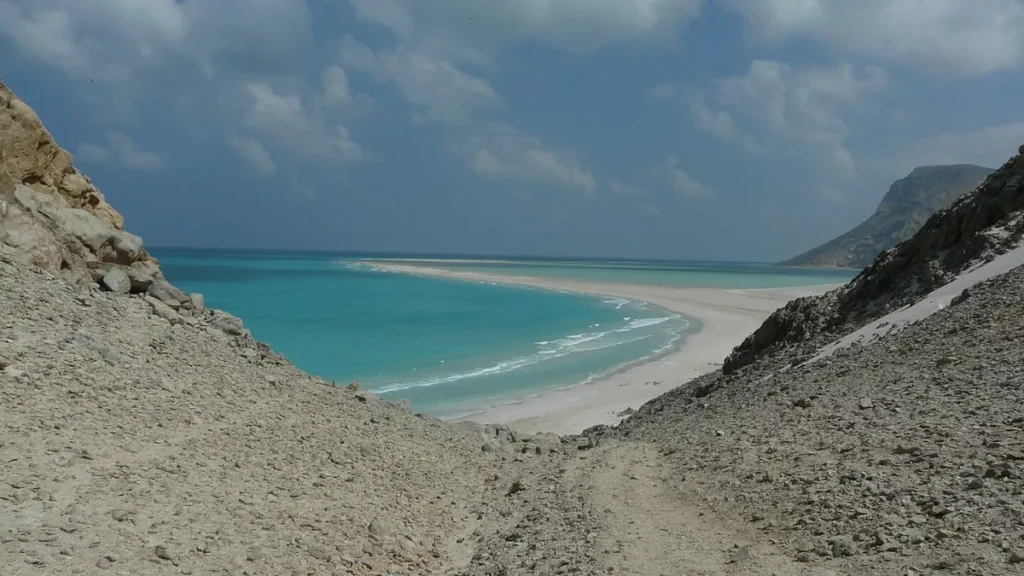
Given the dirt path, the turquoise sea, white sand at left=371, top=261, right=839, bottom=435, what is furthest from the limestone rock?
the turquoise sea

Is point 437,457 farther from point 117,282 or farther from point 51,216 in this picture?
point 51,216

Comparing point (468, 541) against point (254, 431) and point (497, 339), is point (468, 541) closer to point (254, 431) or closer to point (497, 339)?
point (254, 431)

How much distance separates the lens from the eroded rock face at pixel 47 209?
40.1ft

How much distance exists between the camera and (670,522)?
760 centimetres

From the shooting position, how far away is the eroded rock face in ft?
40.1

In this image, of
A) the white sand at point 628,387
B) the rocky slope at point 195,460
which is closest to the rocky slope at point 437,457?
the rocky slope at point 195,460

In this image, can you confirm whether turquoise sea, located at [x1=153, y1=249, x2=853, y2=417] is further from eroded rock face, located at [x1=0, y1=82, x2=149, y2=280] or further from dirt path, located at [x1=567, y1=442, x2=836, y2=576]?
dirt path, located at [x1=567, y1=442, x2=836, y2=576]

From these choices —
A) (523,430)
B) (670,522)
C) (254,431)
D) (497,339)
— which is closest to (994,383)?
(670,522)

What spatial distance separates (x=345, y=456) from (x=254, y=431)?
1227 mm

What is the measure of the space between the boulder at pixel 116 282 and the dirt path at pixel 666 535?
28.0 ft

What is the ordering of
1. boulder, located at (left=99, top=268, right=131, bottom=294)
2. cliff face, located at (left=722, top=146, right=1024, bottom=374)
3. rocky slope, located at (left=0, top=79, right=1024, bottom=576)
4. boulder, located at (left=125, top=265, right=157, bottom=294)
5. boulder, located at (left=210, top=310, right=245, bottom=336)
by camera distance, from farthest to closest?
cliff face, located at (left=722, top=146, right=1024, bottom=374) < boulder, located at (left=210, top=310, right=245, bottom=336) < boulder, located at (left=125, top=265, right=157, bottom=294) < boulder, located at (left=99, top=268, right=131, bottom=294) < rocky slope, located at (left=0, top=79, right=1024, bottom=576)

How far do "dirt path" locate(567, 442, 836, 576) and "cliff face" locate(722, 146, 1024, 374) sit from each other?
23.0ft

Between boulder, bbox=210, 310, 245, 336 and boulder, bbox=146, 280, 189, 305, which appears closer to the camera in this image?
boulder, bbox=146, 280, 189, 305

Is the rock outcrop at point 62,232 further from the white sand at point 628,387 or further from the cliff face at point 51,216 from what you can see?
the white sand at point 628,387
